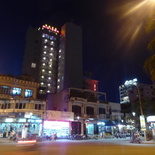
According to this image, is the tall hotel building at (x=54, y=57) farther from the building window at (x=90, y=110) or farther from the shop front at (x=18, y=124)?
the shop front at (x=18, y=124)

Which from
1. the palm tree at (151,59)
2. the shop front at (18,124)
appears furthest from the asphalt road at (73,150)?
the shop front at (18,124)

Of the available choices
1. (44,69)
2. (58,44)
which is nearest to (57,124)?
(44,69)

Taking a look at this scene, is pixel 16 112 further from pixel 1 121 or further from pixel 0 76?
pixel 0 76

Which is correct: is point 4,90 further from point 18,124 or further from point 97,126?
point 97,126

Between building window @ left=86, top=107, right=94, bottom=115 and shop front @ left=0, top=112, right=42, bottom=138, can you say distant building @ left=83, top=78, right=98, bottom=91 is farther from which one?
shop front @ left=0, top=112, right=42, bottom=138

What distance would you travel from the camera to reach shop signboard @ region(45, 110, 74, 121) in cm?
3789

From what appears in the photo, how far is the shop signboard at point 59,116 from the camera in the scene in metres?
37.9

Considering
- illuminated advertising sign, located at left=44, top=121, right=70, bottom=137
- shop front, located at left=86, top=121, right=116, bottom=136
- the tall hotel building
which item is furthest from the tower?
illuminated advertising sign, located at left=44, top=121, right=70, bottom=137

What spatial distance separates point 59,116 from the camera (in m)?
39.1

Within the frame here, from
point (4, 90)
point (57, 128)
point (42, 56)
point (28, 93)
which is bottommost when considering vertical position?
point (57, 128)

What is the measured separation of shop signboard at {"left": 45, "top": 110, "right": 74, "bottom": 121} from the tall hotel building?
111 ft

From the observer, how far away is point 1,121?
36.0 metres

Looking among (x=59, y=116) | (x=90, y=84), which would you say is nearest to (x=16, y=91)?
(x=59, y=116)

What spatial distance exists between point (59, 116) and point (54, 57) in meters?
57.0
